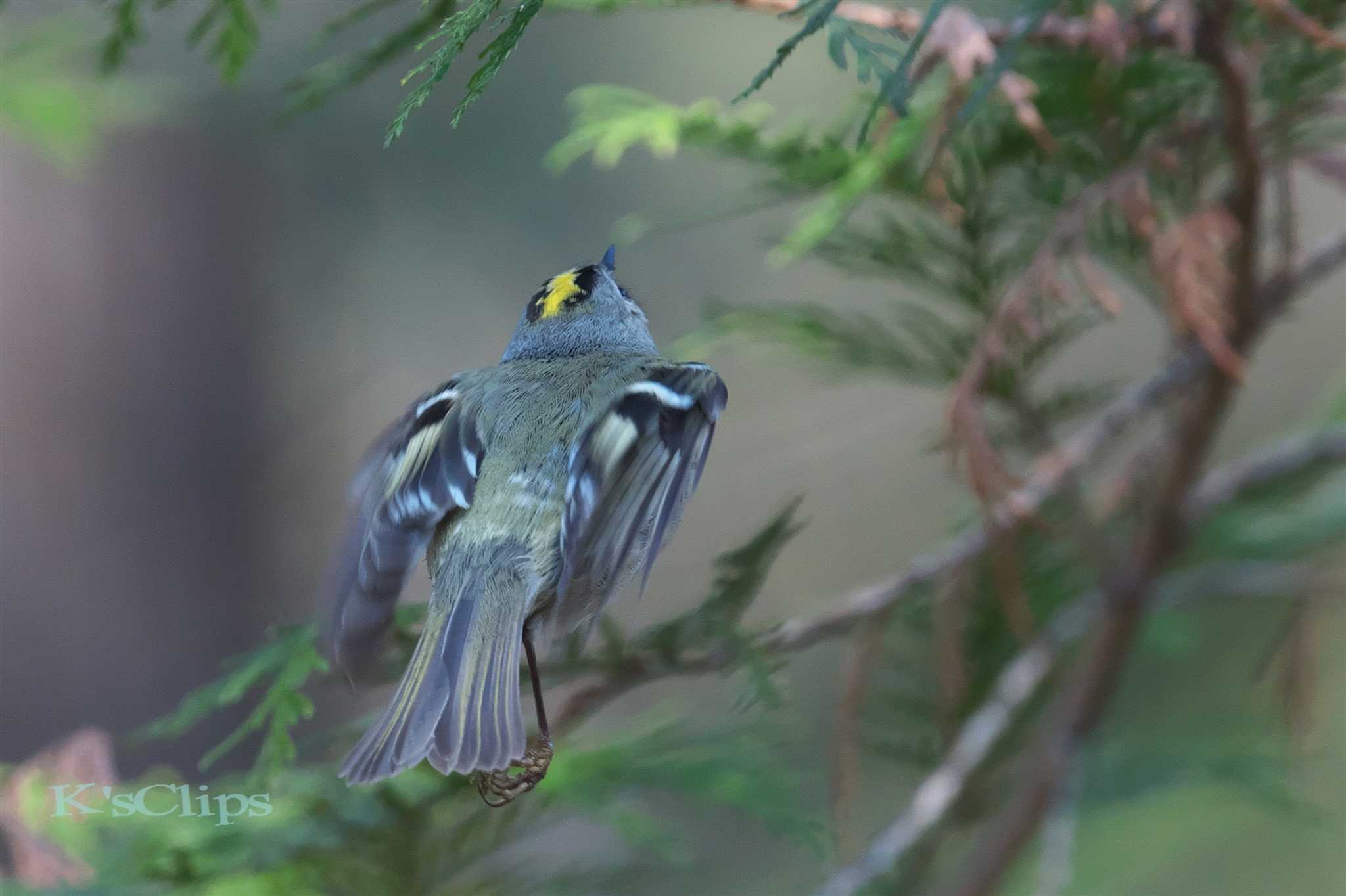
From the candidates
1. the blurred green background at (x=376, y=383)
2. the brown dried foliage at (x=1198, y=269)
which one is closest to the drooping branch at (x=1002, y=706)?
the blurred green background at (x=376, y=383)

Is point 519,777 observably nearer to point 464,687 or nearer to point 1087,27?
point 464,687

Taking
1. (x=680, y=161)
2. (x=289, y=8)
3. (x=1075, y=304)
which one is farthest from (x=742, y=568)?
(x=680, y=161)

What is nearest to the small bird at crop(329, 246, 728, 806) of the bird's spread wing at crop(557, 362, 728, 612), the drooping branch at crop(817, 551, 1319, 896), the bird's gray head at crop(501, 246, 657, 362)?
the bird's spread wing at crop(557, 362, 728, 612)

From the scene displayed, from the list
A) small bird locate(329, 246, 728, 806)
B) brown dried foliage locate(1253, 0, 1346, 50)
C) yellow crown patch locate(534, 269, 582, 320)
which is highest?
yellow crown patch locate(534, 269, 582, 320)

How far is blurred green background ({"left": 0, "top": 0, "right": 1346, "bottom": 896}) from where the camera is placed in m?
2.43

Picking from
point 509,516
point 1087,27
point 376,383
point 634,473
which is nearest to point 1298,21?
point 1087,27

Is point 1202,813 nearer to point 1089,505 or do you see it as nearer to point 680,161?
point 1089,505

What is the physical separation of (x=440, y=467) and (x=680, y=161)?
9.64ft

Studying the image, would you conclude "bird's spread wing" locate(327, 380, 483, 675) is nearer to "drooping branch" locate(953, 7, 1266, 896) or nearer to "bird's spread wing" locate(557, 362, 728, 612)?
"bird's spread wing" locate(557, 362, 728, 612)

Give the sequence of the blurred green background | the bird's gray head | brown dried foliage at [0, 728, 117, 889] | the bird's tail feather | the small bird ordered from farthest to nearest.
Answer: the blurred green background
the bird's gray head
brown dried foliage at [0, 728, 117, 889]
the small bird
the bird's tail feather

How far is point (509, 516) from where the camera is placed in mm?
1011

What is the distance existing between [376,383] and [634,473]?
116 centimetres

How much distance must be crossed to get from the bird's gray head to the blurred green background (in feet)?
0.81

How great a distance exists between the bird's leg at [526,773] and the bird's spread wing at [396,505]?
0.42ft
